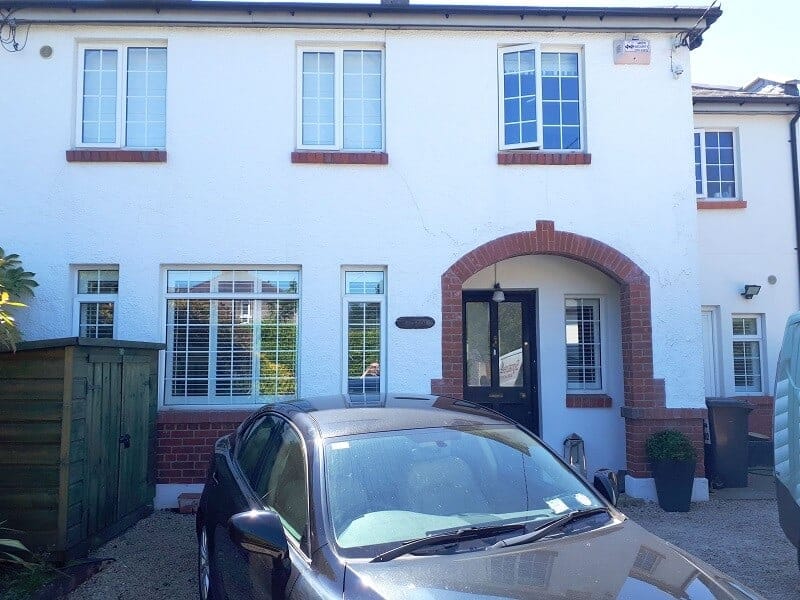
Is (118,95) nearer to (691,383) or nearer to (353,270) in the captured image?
(353,270)

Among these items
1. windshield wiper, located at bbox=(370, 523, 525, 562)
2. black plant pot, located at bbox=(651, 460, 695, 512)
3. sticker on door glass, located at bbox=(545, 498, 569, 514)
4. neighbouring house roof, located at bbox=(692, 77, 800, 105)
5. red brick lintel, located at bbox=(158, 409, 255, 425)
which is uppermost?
neighbouring house roof, located at bbox=(692, 77, 800, 105)

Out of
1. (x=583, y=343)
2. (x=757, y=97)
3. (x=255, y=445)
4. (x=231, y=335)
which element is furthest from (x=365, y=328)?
(x=757, y=97)

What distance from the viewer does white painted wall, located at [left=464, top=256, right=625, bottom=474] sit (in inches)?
340

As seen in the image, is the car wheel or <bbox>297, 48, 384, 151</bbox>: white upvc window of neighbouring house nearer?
the car wheel

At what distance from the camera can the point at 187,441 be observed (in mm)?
7648

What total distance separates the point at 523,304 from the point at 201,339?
4.02 m

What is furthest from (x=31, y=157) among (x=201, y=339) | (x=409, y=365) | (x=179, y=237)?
(x=409, y=365)

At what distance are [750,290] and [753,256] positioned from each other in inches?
21.5

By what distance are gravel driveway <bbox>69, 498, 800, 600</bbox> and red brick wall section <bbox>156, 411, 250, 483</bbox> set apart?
1.46 feet

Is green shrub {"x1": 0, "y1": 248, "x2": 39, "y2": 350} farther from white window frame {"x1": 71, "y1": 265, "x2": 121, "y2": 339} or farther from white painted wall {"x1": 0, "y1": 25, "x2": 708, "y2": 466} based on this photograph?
white window frame {"x1": 71, "y1": 265, "x2": 121, "y2": 339}

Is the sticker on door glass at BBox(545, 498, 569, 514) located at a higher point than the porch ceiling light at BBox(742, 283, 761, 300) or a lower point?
lower

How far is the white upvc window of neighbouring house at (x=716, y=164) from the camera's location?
419 inches

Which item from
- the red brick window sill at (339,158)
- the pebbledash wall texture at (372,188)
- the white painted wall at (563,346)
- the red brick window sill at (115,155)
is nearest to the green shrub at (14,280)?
the pebbledash wall texture at (372,188)

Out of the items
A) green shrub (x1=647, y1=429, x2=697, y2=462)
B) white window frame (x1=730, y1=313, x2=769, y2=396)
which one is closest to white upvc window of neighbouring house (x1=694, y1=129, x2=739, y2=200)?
white window frame (x1=730, y1=313, x2=769, y2=396)
